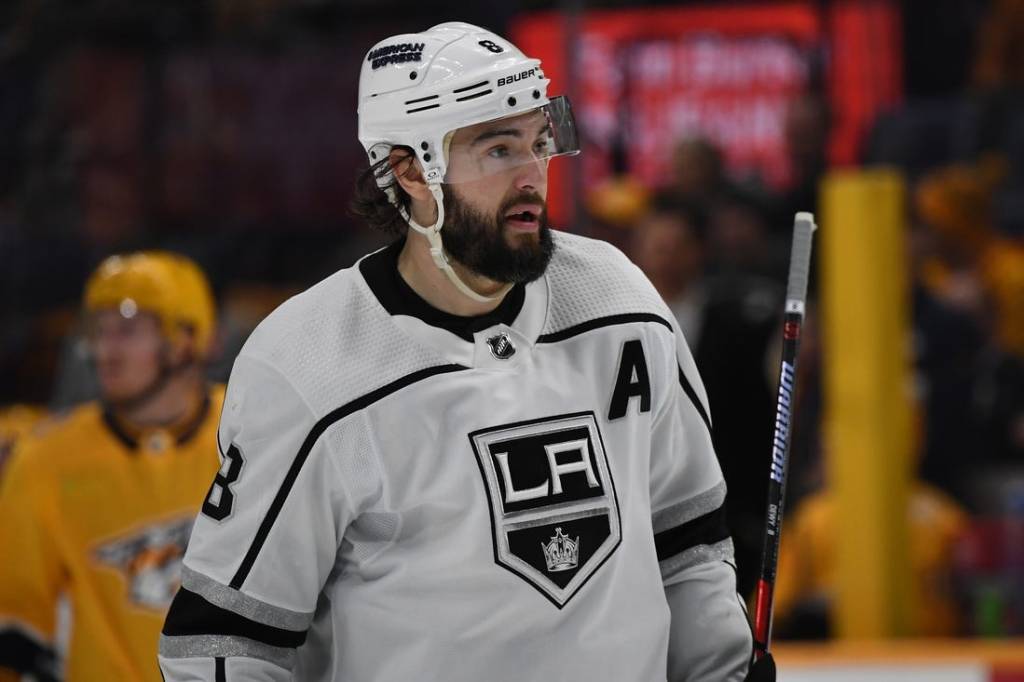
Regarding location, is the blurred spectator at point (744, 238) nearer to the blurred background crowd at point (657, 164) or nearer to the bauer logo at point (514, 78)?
the blurred background crowd at point (657, 164)

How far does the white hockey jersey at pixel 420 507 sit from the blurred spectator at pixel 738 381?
1679 mm

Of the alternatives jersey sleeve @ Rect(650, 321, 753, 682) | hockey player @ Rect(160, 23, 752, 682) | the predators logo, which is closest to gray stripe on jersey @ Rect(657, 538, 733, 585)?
jersey sleeve @ Rect(650, 321, 753, 682)

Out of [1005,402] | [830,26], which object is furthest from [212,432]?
[830,26]

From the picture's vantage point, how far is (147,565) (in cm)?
273

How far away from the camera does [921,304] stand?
4266mm

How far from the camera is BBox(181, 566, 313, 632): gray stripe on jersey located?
1.65 metres

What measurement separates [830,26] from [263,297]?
1.98m

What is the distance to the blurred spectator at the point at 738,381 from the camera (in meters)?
3.46

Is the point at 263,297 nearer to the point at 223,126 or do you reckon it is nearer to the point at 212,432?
the point at 223,126

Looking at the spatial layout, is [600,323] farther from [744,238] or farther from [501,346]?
[744,238]

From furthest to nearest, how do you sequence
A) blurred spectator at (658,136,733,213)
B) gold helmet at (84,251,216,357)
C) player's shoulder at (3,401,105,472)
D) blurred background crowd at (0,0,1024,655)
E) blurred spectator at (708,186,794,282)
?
1. blurred spectator at (658,136,733,213)
2. blurred spectator at (708,186,794,282)
3. blurred background crowd at (0,0,1024,655)
4. gold helmet at (84,251,216,357)
5. player's shoulder at (3,401,105,472)

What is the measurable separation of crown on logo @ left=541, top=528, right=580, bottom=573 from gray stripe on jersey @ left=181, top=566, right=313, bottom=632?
257 millimetres

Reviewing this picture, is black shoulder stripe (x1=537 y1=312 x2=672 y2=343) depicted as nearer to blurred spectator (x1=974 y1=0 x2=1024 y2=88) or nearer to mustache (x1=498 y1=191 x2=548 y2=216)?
mustache (x1=498 y1=191 x2=548 y2=216)

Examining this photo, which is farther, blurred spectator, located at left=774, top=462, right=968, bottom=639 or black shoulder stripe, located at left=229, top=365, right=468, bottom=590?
blurred spectator, located at left=774, top=462, right=968, bottom=639
